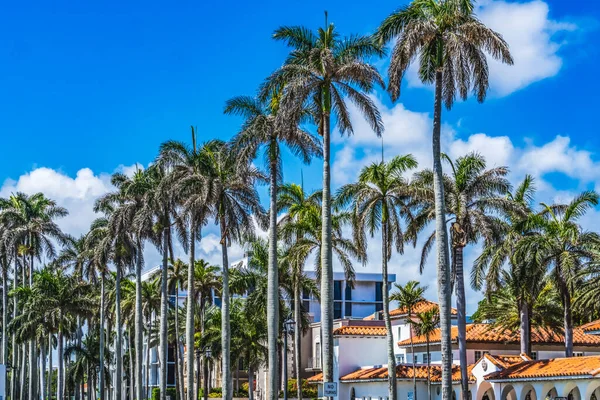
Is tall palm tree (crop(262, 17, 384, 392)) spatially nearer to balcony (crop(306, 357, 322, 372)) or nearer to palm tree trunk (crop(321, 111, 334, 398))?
palm tree trunk (crop(321, 111, 334, 398))

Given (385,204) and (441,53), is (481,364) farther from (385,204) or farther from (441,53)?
(441,53)

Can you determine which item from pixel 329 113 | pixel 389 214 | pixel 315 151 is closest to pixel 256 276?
pixel 389 214

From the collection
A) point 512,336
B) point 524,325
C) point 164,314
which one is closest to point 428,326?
point 512,336

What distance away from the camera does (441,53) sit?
113ft

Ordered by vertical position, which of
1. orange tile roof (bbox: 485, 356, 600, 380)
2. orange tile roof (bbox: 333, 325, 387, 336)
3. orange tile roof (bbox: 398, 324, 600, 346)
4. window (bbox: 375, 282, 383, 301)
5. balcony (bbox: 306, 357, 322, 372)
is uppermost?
window (bbox: 375, 282, 383, 301)

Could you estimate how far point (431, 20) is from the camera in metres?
34.8

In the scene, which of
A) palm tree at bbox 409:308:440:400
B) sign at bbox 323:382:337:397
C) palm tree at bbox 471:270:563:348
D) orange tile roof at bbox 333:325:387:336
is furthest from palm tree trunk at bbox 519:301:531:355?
sign at bbox 323:382:337:397

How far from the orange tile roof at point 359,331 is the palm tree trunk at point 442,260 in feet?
102

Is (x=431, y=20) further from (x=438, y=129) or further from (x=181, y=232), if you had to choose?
(x=181, y=232)

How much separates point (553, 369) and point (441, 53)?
18295 millimetres

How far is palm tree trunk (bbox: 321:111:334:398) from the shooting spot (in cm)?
3619

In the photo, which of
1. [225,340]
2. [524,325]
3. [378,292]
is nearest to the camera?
[225,340]

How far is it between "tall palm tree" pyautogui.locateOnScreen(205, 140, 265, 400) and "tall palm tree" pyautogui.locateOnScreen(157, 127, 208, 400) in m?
0.56

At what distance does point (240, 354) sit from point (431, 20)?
136 ft
